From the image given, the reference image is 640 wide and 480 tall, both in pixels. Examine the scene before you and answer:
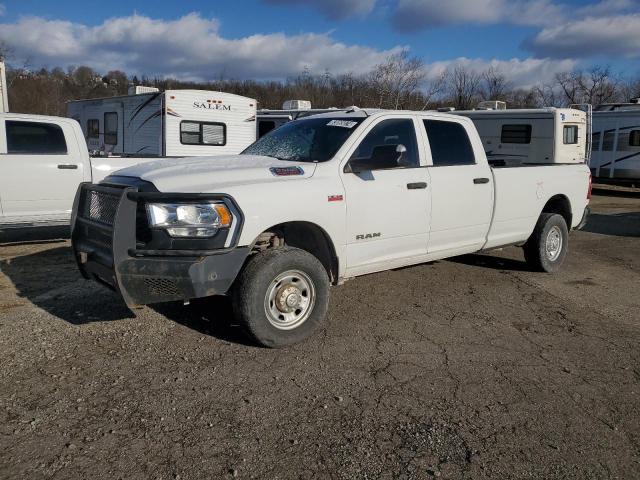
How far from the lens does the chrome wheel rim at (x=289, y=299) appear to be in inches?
172

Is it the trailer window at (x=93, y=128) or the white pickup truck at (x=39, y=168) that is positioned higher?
the trailer window at (x=93, y=128)

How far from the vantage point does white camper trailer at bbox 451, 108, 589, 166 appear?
15.6 m

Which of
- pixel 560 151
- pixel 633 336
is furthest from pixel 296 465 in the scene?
pixel 560 151

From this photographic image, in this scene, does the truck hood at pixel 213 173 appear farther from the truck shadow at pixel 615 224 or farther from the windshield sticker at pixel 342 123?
the truck shadow at pixel 615 224

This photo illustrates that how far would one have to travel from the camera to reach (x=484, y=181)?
6031mm

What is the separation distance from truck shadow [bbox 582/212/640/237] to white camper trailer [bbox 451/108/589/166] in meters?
2.58

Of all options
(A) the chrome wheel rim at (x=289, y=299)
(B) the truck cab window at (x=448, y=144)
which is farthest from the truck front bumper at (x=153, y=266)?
(B) the truck cab window at (x=448, y=144)

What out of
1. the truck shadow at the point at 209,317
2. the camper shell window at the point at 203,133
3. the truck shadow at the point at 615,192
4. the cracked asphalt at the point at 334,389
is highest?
the camper shell window at the point at 203,133

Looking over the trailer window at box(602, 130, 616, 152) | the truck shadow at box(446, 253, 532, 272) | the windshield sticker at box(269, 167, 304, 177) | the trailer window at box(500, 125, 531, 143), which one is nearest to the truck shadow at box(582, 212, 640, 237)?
the trailer window at box(500, 125, 531, 143)

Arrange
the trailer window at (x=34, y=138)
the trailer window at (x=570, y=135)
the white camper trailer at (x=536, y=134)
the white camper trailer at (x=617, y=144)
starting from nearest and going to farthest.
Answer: the trailer window at (x=34, y=138) → the white camper trailer at (x=536, y=134) → the trailer window at (x=570, y=135) → the white camper trailer at (x=617, y=144)

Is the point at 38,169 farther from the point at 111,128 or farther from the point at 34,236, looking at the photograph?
the point at 111,128

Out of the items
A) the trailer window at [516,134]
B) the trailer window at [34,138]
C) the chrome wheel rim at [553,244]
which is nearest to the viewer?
the chrome wheel rim at [553,244]

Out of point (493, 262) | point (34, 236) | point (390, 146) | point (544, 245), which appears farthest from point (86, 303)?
point (544, 245)

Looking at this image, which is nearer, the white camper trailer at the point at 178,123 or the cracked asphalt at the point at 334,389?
the cracked asphalt at the point at 334,389
